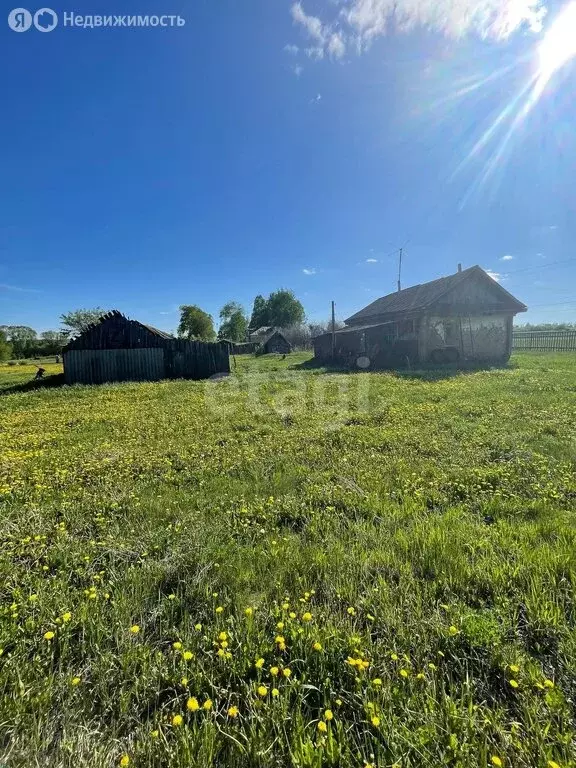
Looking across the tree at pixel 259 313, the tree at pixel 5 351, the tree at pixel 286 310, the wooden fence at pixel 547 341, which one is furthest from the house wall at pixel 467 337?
the tree at pixel 5 351

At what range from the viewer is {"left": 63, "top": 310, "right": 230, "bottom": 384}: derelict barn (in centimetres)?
1753

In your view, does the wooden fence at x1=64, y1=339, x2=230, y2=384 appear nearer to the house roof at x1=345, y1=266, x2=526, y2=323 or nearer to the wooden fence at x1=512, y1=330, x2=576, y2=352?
the house roof at x1=345, y1=266, x2=526, y2=323

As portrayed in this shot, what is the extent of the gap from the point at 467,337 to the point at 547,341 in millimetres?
10300

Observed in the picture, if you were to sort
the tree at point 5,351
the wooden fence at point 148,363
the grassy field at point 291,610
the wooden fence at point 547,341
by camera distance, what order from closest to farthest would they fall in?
the grassy field at point 291,610 < the wooden fence at point 148,363 < the wooden fence at point 547,341 < the tree at point 5,351

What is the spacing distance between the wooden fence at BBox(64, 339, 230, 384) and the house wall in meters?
11.8

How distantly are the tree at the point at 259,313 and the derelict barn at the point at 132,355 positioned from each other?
49841 millimetres

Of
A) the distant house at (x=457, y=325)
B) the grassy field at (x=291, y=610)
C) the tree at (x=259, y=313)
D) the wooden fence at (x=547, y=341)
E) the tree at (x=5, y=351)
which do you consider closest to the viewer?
the grassy field at (x=291, y=610)

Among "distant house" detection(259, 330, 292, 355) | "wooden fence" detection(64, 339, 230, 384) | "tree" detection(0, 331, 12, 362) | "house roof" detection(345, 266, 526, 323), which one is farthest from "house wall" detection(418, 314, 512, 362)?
"tree" detection(0, 331, 12, 362)

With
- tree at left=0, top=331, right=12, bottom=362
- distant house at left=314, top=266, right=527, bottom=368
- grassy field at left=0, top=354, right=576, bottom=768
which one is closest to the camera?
grassy field at left=0, top=354, right=576, bottom=768

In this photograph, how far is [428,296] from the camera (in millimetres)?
20812

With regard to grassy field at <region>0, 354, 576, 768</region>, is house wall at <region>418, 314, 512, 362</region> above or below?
above

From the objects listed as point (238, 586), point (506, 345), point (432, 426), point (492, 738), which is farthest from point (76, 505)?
point (506, 345)

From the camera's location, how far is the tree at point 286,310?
209ft

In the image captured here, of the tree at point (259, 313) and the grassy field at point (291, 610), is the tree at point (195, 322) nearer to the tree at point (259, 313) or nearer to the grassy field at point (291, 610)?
the tree at point (259, 313)
